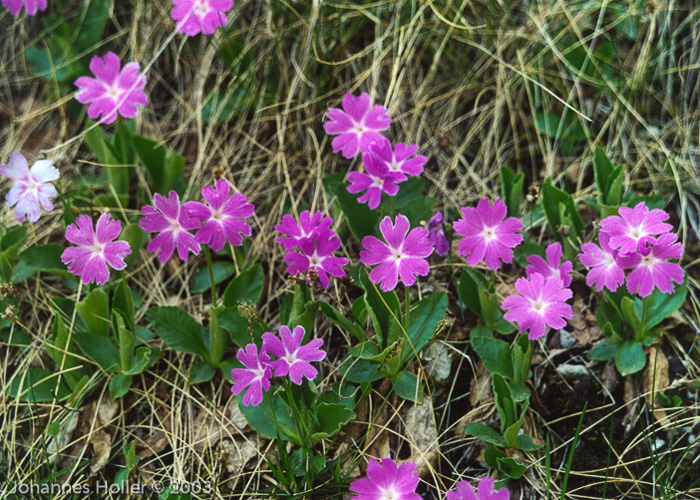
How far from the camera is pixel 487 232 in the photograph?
200 cm

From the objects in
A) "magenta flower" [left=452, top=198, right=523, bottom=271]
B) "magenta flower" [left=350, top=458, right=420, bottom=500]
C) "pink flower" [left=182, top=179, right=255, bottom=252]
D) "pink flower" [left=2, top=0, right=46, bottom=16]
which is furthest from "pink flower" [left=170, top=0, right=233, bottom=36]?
"magenta flower" [left=350, top=458, right=420, bottom=500]

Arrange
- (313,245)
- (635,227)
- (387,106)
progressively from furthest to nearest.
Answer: (387,106) < (313,245) < (635,227)

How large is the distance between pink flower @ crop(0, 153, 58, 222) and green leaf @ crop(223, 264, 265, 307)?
64 centimetres

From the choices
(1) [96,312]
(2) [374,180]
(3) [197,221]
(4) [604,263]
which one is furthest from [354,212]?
(1) [96,312]

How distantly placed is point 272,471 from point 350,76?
1.66 metres

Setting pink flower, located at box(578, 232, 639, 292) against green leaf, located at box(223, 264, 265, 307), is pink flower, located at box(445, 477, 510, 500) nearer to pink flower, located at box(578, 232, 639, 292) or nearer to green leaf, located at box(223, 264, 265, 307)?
pink flower, located at box(578, 232, 639, 292)

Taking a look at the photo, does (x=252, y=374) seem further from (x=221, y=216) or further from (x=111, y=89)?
(x=111, y=89)

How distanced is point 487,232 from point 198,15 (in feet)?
4.20

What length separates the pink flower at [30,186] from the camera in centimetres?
206

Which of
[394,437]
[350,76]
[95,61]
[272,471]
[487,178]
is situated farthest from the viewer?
[350,76]

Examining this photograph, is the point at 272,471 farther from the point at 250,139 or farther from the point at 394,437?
the point at 250,139

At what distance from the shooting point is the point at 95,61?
2330 mm

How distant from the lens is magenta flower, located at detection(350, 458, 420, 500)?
1793mm

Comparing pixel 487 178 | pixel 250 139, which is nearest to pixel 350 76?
pixel 250 139
